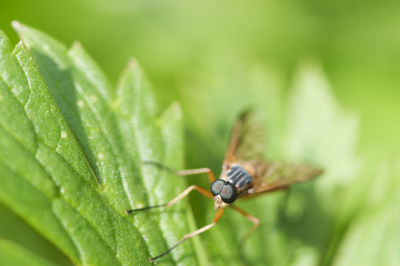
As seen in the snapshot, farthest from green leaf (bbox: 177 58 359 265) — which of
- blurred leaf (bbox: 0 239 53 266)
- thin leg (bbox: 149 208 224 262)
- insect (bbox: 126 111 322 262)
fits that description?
blurred leaf (bbox: 0 239 53 266)

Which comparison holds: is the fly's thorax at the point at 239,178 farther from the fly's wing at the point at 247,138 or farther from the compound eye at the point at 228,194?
the fly's wing at the point at 247,138

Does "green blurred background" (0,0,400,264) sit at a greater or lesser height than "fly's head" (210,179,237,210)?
greater

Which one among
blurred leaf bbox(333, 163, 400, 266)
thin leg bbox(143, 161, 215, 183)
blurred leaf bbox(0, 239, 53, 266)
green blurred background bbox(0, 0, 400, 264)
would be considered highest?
green blurred background bbox(0, 0, 400, 264)

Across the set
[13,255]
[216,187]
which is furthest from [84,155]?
[216,187]

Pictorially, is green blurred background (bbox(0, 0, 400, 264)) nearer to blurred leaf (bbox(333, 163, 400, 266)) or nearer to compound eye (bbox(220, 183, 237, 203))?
blurred leaf (bbox(333, 163, 400, 266))

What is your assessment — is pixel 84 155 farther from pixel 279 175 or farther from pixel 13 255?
pixel 279 175

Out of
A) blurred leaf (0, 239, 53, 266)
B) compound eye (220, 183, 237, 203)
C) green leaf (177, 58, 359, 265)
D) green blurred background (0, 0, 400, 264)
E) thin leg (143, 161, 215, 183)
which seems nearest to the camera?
blurred leaf (0, 239, 53, 266)

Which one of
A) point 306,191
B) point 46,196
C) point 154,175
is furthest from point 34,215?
point 306,191

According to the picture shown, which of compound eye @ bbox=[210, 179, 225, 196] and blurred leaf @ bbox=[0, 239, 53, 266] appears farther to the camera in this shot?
compound eye @ bbox=[210, 179, 225, 196]
